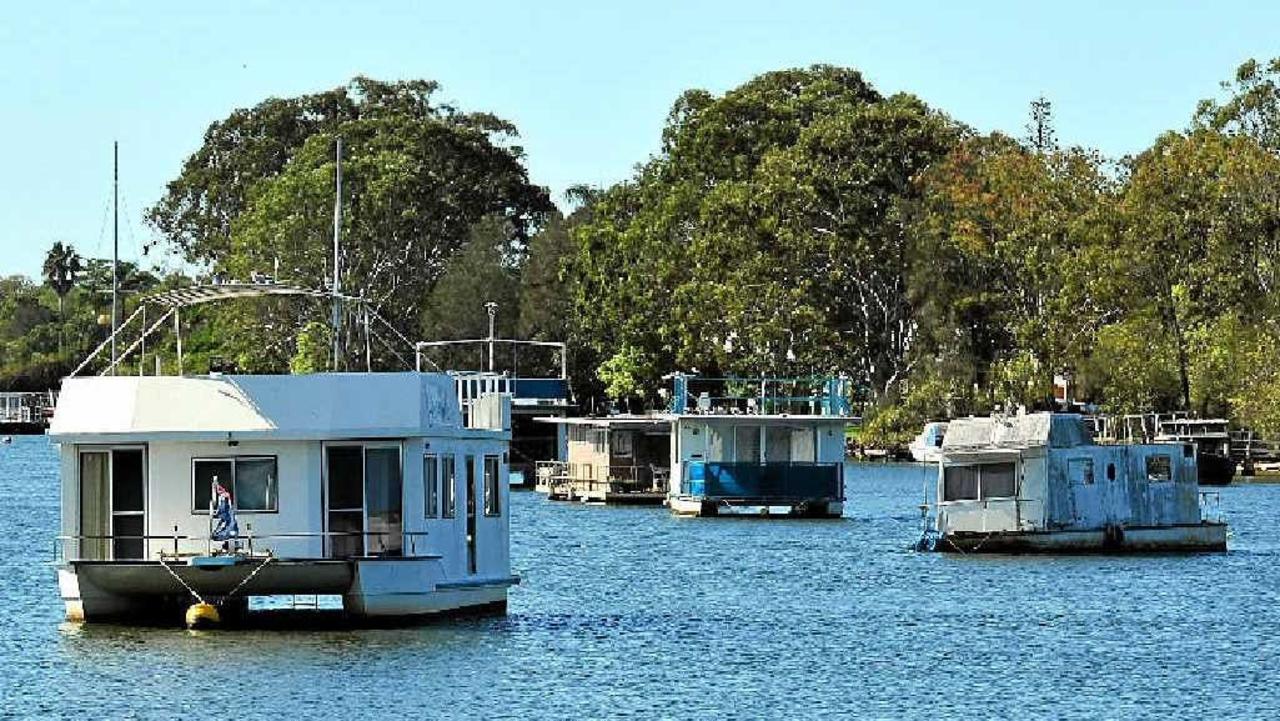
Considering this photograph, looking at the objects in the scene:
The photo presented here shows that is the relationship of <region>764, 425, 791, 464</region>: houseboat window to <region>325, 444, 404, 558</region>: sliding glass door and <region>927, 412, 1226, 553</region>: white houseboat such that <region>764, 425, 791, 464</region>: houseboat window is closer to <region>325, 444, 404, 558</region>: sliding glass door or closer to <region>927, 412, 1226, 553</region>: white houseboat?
<region>927, 412, 1226, 553</region>: white houseboat

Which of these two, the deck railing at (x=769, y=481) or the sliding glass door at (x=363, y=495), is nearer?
the sliding glass door at (x=363, y=495)

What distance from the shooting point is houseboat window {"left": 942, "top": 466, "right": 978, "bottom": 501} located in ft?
242

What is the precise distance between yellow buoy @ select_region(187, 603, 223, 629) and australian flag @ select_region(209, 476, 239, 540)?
6.13 feet

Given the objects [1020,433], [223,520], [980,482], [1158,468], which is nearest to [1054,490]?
[1020,433]

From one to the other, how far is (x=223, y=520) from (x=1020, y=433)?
29.2 m

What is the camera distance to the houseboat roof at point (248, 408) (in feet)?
160

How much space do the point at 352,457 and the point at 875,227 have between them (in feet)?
327

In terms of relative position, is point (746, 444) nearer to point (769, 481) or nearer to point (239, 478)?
point (769, 481)

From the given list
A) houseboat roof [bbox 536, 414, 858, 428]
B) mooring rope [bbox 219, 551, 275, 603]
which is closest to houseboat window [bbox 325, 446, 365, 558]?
mooring rope [bbox 219, 551, 275, 603]

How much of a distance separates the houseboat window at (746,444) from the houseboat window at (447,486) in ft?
150

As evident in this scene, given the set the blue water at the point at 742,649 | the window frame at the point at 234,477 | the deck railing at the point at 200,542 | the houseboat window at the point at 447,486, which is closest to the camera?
the blue water at the point at 742,649

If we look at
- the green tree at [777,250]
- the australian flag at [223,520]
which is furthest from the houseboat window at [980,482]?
the green tree at [777,250]

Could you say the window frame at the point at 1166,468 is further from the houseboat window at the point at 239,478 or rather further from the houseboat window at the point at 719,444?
the houseboat window at the point at 239,478

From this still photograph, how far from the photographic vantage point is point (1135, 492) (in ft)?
246
